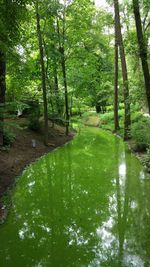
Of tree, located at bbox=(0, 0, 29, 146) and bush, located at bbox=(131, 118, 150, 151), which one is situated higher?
tree, located at bbox=(0, 0, 29, 146)

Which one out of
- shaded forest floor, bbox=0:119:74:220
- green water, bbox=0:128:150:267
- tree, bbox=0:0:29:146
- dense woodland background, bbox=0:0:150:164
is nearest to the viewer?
green water, bbox=0:128:150:267

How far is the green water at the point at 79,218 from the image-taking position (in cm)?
482

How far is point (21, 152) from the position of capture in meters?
12.7

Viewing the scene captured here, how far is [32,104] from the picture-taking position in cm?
1922

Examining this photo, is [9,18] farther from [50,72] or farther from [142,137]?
[50,72]

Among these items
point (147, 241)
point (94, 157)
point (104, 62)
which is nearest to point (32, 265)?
point (147, 241)

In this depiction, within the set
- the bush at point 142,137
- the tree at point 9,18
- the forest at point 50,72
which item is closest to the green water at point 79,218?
the forest at point 50,72

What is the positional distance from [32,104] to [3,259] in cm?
1504

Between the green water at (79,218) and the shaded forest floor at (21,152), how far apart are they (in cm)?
35

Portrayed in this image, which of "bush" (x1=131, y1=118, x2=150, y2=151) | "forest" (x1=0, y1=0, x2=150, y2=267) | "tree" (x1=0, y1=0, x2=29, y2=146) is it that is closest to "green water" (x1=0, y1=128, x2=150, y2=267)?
"forest" (x1=0, y1=0, x2=150, y2=267)

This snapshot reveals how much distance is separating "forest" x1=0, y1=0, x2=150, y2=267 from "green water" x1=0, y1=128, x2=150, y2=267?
0.35m

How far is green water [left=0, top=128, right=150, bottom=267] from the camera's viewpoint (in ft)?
15.8

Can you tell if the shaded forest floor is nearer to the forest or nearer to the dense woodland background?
the forest

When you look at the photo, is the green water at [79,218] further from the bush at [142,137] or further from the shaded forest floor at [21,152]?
the bush at [142,137]
